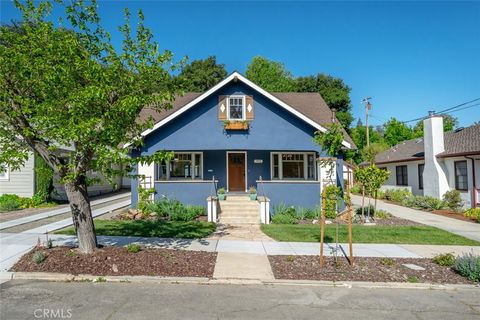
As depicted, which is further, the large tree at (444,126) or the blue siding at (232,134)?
the large tree at (444,126)

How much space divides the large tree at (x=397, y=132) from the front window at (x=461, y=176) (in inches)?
1232

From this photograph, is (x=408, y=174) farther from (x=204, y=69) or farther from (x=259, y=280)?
(x=204, y=69)

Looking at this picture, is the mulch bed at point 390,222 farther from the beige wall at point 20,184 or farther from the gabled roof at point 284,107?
the beige wall at point 20,184

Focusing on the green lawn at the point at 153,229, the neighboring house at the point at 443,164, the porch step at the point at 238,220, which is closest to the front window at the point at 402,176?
the neighboring house at the point at 443,164

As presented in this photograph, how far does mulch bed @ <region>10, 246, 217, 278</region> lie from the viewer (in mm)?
6863

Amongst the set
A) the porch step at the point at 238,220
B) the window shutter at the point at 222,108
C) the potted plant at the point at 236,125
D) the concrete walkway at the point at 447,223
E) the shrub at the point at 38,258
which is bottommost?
the concrete walkway at the point at 447,223

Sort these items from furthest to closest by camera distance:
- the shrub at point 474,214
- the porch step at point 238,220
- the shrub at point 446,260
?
the shrub at point 474,214
the porch step at point 238,220
the shrub at point 446,260

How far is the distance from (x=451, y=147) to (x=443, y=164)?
1.11 metres

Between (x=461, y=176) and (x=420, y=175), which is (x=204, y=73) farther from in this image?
(x=461, y=176)

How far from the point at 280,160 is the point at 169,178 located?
5.96 m

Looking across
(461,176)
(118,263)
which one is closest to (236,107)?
(118,263)

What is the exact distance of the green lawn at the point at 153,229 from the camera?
10617 mm

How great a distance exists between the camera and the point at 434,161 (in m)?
19.7

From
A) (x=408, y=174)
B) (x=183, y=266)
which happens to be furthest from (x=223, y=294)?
(x=408, y=174)
